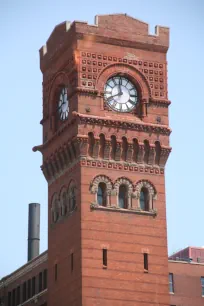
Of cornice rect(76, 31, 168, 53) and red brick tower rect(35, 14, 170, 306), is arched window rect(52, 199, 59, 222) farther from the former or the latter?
cornice rect(76, 31, 168, 53)

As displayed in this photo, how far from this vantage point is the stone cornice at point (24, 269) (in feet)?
332

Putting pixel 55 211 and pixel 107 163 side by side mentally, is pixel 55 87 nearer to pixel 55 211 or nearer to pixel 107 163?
pixel 107 163

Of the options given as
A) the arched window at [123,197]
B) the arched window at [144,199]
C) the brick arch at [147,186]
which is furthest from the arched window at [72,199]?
the arched window at [144,199]

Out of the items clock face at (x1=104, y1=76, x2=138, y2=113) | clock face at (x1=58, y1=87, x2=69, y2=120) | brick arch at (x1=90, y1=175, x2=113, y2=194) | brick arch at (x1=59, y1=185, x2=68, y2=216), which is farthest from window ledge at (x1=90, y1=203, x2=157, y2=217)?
clock face at (x1=58, y1=87, x2=69, y2=120)

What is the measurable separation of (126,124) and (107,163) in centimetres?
328

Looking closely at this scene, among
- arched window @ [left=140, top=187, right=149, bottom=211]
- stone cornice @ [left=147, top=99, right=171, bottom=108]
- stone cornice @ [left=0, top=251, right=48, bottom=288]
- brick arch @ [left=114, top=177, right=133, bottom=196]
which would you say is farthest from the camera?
stone cornice @ [left=0, top=251, right=48, bottom=288]

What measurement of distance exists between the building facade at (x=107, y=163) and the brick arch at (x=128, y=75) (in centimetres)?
7

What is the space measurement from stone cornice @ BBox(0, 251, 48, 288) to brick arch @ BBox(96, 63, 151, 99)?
58.5ft

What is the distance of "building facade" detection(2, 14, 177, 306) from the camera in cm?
8525

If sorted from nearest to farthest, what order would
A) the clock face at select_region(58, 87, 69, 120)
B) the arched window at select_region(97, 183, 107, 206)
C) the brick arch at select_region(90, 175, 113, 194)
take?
the brick arch at select_region(90, 175, 113, 194)
the arched window at select_region(97, 183, 107, 206)
the clock face at select_region(58, 87, 69, 120)

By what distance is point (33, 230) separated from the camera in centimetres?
11994

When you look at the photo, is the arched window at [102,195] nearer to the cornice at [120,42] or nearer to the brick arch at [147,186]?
the brick arch at [147,186]

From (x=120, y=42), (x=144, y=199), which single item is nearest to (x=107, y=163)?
(x=144, y=199)

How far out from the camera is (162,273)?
284ft
